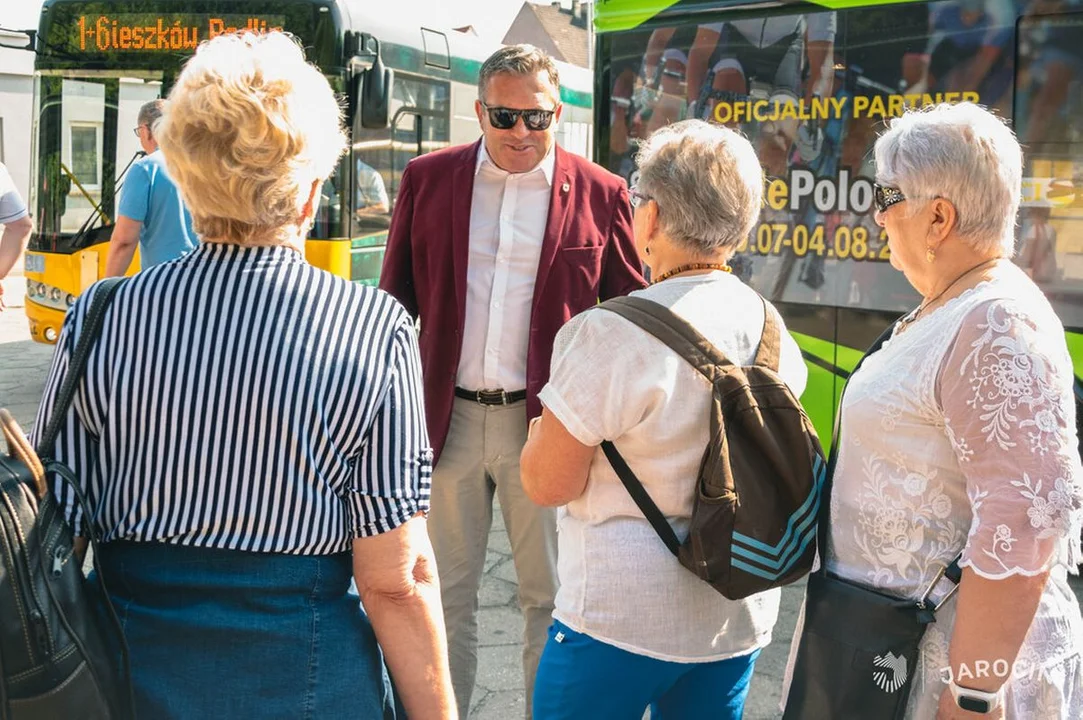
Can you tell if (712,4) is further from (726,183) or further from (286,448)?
(286,448)

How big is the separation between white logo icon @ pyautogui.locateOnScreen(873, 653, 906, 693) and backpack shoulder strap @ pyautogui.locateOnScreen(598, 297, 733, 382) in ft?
1.66

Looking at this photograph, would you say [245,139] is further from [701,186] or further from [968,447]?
[968,447]

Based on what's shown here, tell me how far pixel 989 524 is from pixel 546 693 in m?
0.82

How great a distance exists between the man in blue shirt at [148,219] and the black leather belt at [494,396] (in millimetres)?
2932

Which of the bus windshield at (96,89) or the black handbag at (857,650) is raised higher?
the bus windshield at (96,89)

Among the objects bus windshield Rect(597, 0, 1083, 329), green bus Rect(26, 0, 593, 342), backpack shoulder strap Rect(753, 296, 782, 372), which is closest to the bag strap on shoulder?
backpack shoulder strap Rect(753, 296, 782, 372)

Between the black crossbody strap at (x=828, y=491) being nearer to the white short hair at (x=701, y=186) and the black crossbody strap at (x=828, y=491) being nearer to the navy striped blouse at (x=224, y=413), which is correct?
the white short hair at (x=701, y=186)

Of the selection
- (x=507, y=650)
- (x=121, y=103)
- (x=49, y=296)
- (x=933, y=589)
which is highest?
(x=121, y=103)

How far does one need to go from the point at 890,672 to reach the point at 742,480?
1.22 ft

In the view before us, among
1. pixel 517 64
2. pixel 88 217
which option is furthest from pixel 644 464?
pixel 88 217

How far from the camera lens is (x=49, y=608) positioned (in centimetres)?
137

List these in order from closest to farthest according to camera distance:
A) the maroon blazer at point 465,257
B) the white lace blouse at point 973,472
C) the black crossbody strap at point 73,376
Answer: the black crossbody strap at point 73,376, the white lace blouse at point 973,472, the maroon blazer at point 465,257

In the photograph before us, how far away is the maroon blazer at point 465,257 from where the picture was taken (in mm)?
3021

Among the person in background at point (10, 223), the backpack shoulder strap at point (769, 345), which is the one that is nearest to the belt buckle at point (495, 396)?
the backpack shoulder strap at point (769, 345)
